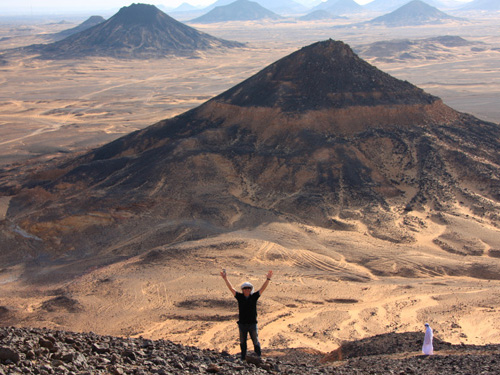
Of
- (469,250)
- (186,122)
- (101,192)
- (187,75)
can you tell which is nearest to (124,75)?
(187,75)

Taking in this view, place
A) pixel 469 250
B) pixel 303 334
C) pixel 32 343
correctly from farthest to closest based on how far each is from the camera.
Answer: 1. pixel 469 250
2. pixel 303 334
3. pixel 32 343

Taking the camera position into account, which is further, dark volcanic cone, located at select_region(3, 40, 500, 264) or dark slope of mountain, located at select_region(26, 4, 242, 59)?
dark slope of mountain, located at select_region(26, 4, 242, 59)

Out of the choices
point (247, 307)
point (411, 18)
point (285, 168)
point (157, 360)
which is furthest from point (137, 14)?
point (411, 18)

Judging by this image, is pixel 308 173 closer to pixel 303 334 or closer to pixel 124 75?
pixel 303 334

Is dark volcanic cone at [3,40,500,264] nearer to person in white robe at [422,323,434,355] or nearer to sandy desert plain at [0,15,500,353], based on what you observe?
sandy desert plain at [0,15,500,353]

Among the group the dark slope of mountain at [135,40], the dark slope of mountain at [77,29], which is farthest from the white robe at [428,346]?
the dark slope of mountain at [77,29]

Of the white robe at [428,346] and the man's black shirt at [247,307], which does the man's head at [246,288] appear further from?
the white robe at [428,346]

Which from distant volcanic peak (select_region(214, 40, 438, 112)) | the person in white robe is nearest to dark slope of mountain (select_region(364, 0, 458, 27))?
distant volcanic peak (select_region(214, 40, 438, 112))
